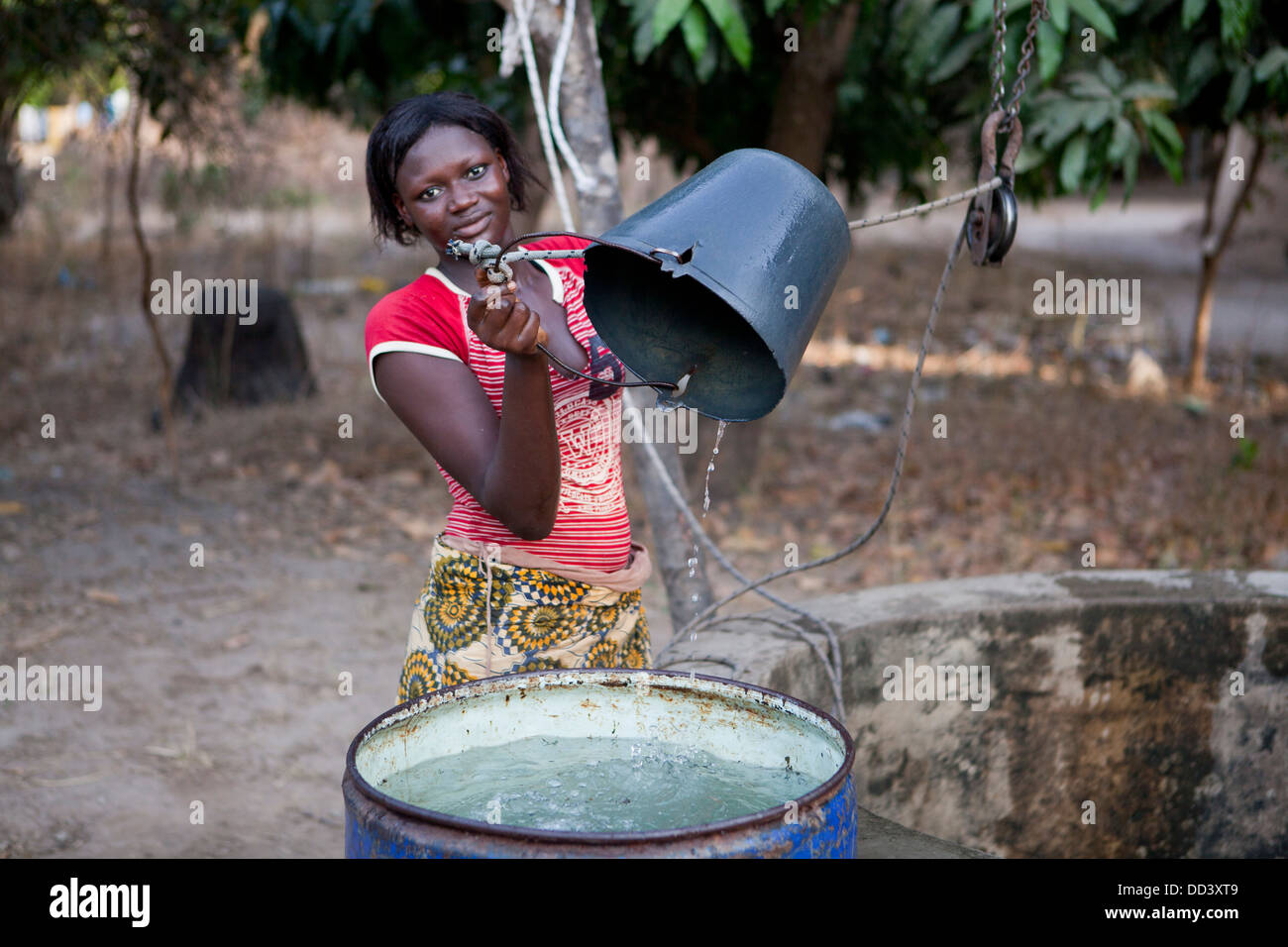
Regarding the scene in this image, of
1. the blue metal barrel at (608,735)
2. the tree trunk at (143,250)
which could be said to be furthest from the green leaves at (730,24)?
the tree trunk at (143,250)

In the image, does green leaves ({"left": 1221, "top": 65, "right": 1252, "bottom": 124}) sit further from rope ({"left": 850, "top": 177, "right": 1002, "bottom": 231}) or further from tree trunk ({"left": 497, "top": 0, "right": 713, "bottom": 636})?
rope ({"left": 850, "top": 177, "right": 1002, "bottom": 231})

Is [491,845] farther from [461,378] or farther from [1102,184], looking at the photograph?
[1102,184]

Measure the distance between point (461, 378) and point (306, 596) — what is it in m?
3.30

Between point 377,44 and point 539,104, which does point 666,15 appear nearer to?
point 539,104

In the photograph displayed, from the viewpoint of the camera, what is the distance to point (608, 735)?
157 cm

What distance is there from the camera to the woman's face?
65.5 inches

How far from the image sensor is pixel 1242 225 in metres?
13.2

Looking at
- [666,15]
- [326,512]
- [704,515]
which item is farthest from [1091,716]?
[326,512]

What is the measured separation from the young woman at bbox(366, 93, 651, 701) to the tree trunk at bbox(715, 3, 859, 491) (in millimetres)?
2779

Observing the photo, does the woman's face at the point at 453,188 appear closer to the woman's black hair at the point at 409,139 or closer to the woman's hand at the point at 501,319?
the woman's black hair at the point at 409,139

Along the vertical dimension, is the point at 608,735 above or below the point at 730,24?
below

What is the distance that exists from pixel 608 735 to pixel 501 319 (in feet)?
1.92

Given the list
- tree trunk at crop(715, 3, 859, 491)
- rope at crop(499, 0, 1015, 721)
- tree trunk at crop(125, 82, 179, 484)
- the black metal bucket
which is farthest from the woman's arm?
tree trunk at crop(125, 82, 179, 484)

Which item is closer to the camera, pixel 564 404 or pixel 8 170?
pixel 564 404
